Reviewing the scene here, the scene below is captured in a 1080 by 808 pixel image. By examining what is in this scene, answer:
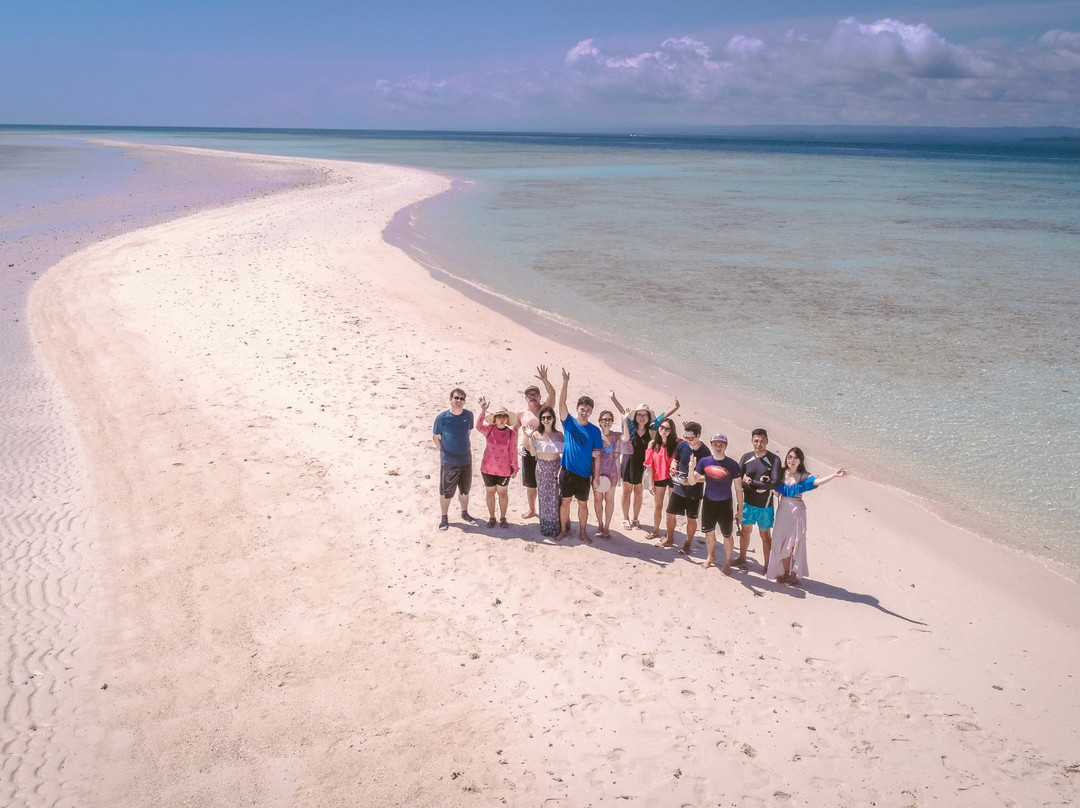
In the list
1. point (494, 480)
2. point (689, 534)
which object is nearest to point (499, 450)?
point (494, 480)

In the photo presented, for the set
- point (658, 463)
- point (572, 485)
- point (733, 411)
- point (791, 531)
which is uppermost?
point (658, 463)

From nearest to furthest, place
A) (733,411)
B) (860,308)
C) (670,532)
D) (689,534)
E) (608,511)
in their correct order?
(689,534), (670,532), (608,511), (733,411), (860,308)

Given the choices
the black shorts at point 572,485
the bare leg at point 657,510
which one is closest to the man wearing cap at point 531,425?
the black shorts at point 572,485

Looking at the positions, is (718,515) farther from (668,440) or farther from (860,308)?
(860,308)

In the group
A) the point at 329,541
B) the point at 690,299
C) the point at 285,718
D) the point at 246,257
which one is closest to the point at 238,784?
the point at 285,718

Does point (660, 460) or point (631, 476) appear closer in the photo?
point (660, 460)

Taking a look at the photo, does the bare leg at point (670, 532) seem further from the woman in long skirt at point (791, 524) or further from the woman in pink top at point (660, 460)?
the woman in long skirt at point (791, 524)

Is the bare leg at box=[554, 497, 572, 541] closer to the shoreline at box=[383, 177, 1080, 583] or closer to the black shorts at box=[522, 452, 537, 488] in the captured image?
the black shorts at box=[522, 452, 537, 488]
